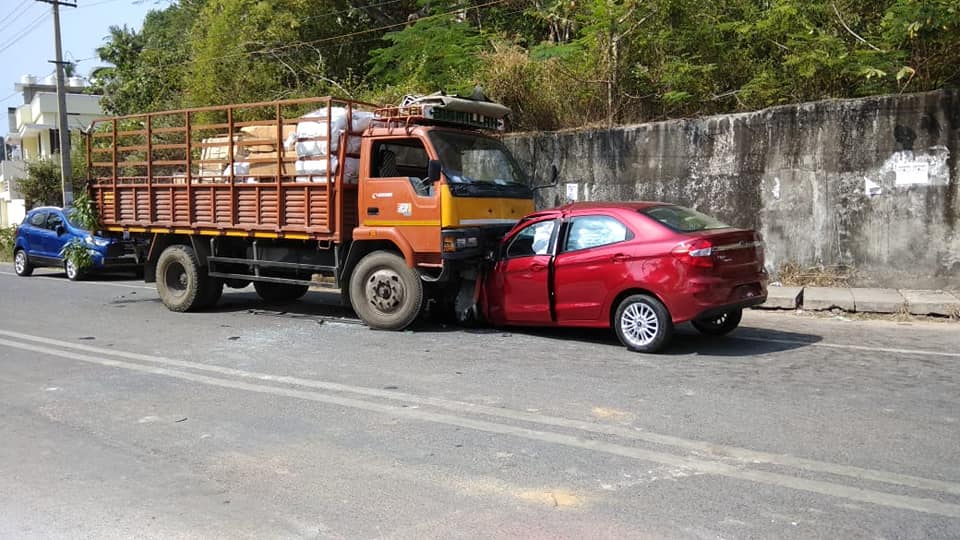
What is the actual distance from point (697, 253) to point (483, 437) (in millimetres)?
3341

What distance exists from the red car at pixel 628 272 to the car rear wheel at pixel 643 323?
0.4 inches

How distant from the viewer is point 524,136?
1576 centimetres

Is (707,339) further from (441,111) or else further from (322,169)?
(322,169)

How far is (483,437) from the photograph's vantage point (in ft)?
17.8

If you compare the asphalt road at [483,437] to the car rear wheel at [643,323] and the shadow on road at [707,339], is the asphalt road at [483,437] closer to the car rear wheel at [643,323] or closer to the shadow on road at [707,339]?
the shadow on road at [707,339]

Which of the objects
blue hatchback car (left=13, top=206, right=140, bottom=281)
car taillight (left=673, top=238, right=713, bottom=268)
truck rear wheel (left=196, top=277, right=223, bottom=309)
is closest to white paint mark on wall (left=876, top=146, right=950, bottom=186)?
car taillight (left=673, top=238, right=713, bottom=268)

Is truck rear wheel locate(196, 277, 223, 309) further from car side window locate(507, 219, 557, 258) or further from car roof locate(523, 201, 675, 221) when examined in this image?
car roof locate(523, 201, 675, 221)

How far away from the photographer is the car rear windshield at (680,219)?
8188 millimetres

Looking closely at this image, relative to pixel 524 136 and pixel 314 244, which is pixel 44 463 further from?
pixel 524 136

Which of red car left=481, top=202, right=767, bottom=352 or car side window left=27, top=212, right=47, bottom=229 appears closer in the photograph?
red car left=481, top=202, right=767, bottom=352

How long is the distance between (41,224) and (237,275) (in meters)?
10.3

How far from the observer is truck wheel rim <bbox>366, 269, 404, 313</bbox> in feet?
31.7

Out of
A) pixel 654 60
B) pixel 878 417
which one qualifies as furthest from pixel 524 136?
pixel 878 417

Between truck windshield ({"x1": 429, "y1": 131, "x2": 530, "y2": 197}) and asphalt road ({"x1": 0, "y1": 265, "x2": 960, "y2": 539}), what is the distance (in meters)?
1.84
